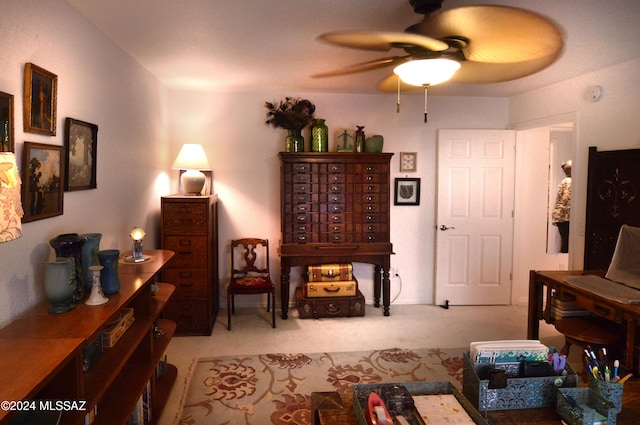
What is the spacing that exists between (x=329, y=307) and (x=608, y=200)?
102 inches

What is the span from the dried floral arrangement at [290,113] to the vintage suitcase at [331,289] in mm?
1617

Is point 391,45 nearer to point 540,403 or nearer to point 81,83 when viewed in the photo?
point 540,403

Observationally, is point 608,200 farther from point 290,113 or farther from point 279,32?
point 290,113

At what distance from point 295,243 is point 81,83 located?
7.74 feet

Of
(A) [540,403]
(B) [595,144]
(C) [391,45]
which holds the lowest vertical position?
(A) [540,403]

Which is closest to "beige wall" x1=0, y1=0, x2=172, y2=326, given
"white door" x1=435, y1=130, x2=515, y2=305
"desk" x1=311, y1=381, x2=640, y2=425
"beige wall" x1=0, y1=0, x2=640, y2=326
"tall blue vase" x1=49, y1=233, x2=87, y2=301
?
"beige wall" x1=0, y1=0, x2=640, y2=326

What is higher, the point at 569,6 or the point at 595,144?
the point at 569,6

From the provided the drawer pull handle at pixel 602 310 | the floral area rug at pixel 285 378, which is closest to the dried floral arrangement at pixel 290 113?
the floral area rug at pixel 285 378

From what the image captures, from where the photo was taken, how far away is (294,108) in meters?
4.31

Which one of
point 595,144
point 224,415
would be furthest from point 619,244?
point 224,415

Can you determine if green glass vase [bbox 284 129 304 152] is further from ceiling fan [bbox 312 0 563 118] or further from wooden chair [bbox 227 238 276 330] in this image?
ceiling fan [bbox 312 0 563 118]

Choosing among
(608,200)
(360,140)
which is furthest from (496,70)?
(360,140)

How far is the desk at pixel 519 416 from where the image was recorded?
128 centimetres

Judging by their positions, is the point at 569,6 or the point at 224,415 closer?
the point at 569,6
